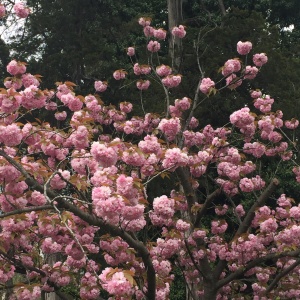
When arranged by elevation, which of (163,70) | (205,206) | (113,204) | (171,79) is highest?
(163,70)

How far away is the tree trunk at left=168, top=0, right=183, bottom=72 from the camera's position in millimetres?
7780

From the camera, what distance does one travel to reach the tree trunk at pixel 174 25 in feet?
25.5

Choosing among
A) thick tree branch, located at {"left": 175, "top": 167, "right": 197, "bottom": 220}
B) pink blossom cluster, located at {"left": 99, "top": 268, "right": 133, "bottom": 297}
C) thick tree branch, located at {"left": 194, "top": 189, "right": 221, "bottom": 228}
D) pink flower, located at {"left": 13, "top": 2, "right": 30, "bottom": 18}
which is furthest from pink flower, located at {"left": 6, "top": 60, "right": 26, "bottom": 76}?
pink blossom cluster, located at {"left": 99, "top": 268, "right": 133, "bottom": 297}

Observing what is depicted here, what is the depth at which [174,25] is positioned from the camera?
26.7 feet

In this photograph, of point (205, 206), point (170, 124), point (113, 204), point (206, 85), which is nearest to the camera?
point (113, 204)

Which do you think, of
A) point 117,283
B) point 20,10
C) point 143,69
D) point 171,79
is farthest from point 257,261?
point 20,10

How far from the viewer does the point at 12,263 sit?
383 centimetres

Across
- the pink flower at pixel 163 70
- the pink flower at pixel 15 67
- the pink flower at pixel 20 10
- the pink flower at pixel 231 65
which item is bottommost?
the pink flower at pixel 15 67

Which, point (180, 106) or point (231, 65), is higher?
Result: point (231, 65)

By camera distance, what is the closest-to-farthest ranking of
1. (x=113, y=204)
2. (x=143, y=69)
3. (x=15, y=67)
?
1. (x=113, y=204)
2. (x=15, y=67)
3. (x=143, y=69)

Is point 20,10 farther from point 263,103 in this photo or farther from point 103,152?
point 263,103

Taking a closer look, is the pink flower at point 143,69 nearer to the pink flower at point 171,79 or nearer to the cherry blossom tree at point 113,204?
the cherry blossom tree at point 113,204

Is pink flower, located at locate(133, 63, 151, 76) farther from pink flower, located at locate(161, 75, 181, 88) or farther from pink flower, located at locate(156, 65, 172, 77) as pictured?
pink flower, located at locate(161, 75, 181, 88)

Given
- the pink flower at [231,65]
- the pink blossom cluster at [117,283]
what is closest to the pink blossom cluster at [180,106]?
the pink flower at [231,65]
